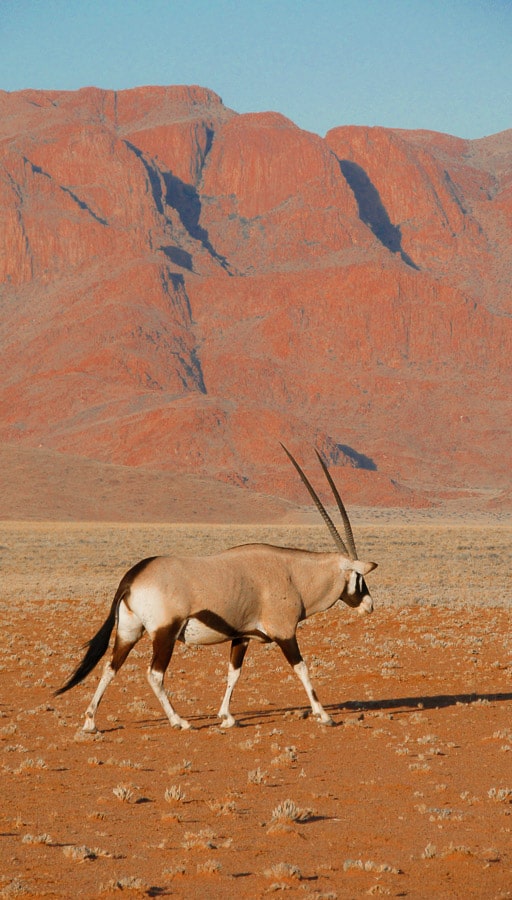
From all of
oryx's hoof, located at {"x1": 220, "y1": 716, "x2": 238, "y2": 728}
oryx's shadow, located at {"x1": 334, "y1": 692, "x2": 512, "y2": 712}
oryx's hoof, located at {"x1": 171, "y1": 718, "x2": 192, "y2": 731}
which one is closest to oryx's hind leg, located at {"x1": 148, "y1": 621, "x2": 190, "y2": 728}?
oryx's hoof, located at {"x1": 171, "y1": 718, "x2": 192, "y2": 731}

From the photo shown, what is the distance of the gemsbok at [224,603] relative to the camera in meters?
11.3

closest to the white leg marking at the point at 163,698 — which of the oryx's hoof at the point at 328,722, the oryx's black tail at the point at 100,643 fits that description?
the oryx's black tail at the point at 100,643

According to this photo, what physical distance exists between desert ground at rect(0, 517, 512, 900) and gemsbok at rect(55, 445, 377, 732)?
731 mm

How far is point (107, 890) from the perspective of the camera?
6840mm

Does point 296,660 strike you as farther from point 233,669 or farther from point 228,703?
point 228,703

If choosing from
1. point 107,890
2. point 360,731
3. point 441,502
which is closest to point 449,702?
point 360,731

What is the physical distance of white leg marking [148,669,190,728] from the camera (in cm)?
1140

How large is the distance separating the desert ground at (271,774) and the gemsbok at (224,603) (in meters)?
0.73

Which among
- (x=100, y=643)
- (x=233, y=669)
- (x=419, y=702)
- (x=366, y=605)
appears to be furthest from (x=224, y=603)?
(x=419, y=702)

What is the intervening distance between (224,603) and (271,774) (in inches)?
82.2

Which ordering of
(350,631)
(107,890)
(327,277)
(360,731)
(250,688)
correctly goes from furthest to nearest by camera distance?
(327,277)
(350,631)
(250,688)
(360,731)
(107,890)

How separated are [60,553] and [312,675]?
34426 millimetres

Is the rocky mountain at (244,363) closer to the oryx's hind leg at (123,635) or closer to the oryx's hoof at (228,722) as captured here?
the oryx's hoof at (228,722)

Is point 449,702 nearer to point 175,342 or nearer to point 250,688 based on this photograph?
point 250,688
